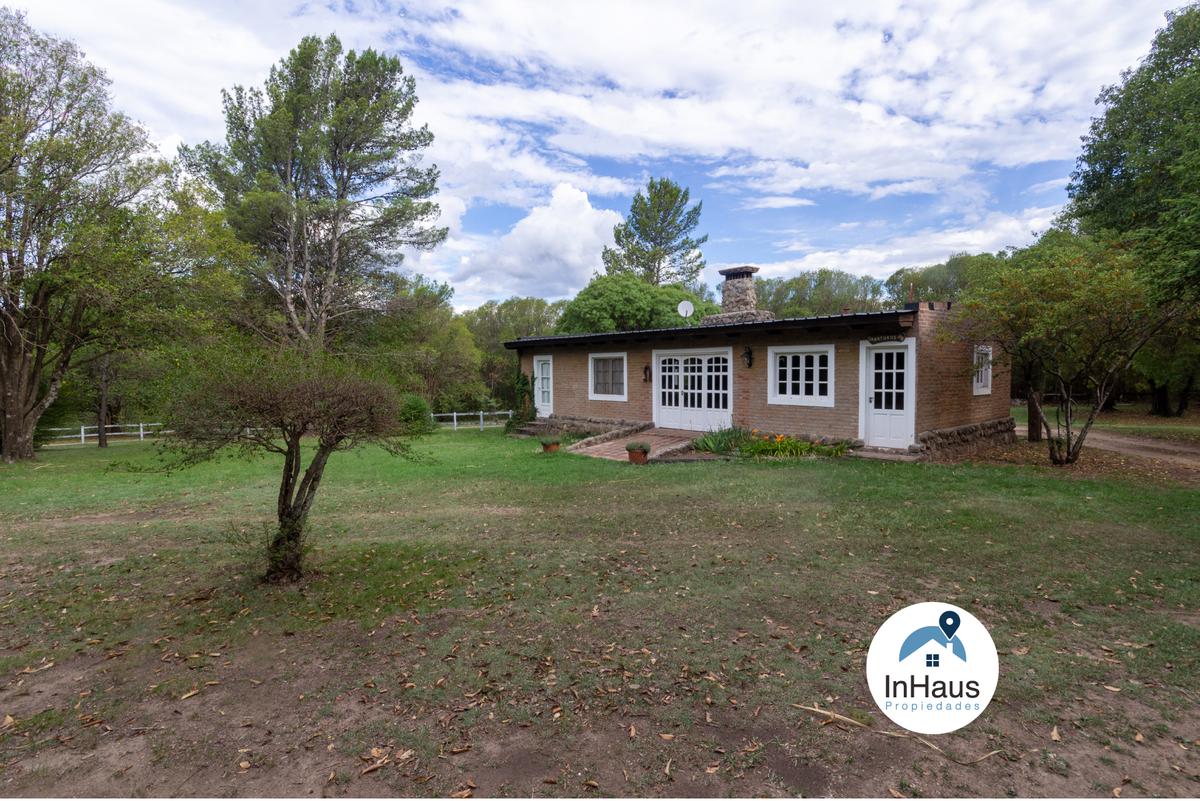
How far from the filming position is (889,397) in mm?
11883

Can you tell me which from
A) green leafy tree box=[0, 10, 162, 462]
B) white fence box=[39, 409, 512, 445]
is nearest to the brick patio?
white fence box=[39, 409, 512, 445]

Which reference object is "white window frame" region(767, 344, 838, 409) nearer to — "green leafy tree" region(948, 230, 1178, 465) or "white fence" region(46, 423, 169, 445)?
"green leafy tree" region(948, 230, 1178, 465)

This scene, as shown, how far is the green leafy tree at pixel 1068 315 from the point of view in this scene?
960 centimetres

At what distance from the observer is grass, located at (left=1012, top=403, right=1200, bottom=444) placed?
691 inches

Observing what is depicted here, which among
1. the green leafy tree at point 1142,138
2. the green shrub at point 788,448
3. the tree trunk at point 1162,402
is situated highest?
the green leafy tree at point 1142,138

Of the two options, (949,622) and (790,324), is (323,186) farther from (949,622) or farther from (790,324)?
A: (949,622)

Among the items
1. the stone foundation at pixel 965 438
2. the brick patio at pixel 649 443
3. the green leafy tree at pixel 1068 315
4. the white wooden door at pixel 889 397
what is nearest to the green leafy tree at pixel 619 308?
the brick patio at pixel 649 443

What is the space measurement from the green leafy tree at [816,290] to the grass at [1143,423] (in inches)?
659

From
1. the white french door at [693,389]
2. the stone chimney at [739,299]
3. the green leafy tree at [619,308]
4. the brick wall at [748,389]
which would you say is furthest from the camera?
the green leafy tree at [619,308]

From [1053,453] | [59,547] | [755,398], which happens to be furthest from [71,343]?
[1053,453]

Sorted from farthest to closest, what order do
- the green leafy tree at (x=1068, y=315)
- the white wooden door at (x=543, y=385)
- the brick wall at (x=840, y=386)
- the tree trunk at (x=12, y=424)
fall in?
1. the white wooden door at (x=543, y=385)
2. the tree trunk at (x=12, y=424)
3. the brick wall at (x=840, y=386)
4. the green leafy tree at (x=1068, y=315)

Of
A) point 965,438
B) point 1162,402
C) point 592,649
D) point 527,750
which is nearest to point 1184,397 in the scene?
point 1162,402

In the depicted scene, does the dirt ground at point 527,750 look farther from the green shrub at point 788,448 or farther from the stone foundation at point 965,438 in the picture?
the stone foundation at point 965,438

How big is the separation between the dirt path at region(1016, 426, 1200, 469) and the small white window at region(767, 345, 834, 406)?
22.2 ft
